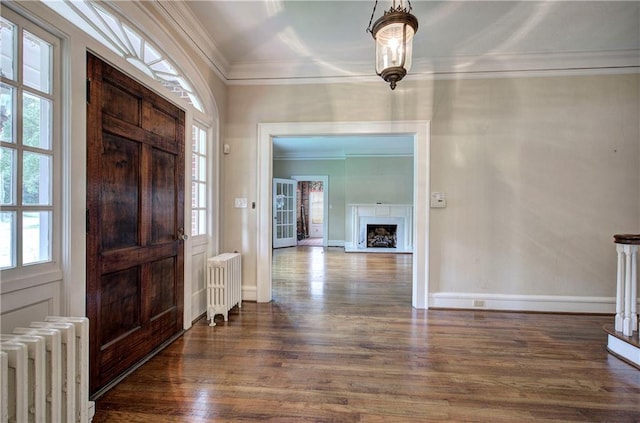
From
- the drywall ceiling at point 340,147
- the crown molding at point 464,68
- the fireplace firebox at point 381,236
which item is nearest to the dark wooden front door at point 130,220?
the crown molding at point 464,68

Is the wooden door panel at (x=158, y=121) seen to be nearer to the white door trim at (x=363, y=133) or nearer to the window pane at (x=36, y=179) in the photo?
the window pane at (x=36, y=179)

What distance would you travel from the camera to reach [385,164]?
796 centimetres

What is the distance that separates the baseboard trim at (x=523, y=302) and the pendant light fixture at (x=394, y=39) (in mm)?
2541

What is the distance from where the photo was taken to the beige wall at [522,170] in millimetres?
3123

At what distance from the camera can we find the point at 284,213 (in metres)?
8.59

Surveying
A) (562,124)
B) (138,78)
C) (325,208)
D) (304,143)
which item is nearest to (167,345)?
(138,78)

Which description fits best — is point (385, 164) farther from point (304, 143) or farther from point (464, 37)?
point (464, 37)

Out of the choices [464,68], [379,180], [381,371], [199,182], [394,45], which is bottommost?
[381,371]

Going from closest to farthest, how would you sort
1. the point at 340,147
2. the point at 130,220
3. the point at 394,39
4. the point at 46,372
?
the point at 46,372 → the point at 394,39 → the point at 130,220 → the point at 340,147

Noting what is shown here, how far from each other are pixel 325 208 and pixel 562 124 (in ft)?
19.9

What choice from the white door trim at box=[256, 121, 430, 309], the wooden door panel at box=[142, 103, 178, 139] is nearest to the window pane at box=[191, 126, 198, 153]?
the wooden door panel at box=[142, 103, 178, 139]

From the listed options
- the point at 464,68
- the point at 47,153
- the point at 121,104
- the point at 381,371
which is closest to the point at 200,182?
the point at 121,104

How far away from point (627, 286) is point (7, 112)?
4131 mm

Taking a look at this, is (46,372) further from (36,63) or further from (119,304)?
(36,63)
